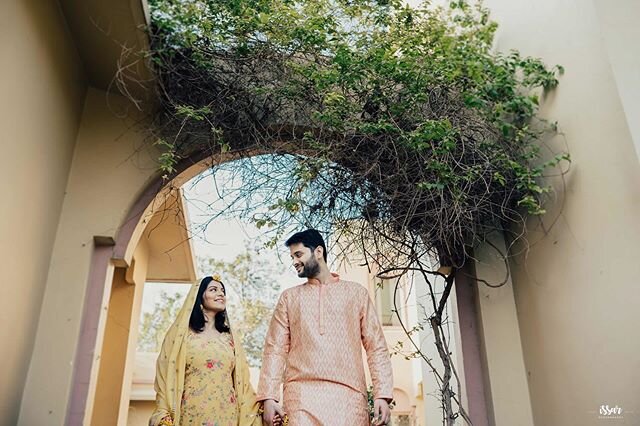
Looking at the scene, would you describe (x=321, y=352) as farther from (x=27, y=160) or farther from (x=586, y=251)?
(x=27, y=160)

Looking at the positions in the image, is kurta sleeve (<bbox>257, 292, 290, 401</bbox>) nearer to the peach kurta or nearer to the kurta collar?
the peach kurta

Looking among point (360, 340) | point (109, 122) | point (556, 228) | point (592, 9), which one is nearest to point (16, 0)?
point (109, 122)

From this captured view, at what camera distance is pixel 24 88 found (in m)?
2.48

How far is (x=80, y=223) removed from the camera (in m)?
3.06

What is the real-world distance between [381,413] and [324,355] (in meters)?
0.36

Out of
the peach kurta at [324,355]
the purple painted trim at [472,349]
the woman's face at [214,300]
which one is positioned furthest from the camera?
the purple painted trim at [472,349]

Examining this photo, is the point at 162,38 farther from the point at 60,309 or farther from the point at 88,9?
the point at 60,309

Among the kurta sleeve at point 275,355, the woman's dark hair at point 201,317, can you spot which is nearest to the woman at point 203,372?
the woman's dark hair at point 201,317

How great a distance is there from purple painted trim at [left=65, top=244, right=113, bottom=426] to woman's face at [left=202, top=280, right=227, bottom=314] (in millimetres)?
622

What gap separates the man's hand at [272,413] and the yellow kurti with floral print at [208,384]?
20 cm

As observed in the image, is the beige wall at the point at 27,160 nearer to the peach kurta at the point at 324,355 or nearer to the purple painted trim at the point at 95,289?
the purple painted trim at the point at 95,289

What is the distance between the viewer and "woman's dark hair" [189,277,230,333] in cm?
279

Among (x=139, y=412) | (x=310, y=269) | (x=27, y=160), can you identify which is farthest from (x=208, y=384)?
(x=139, y=412)

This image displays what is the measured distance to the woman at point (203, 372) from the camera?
2.51 metres
